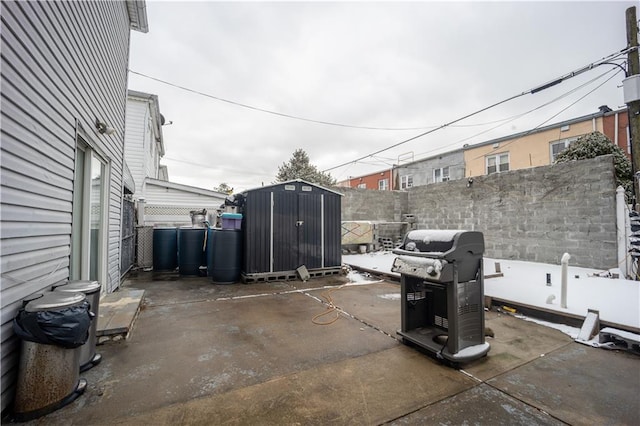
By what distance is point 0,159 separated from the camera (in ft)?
5.11

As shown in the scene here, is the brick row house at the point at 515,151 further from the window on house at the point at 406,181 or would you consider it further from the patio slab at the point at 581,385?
the patio slab at the point at 581,385

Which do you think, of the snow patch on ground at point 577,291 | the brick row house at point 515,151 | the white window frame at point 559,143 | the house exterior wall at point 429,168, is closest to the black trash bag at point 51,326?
the snow patch on ground at point 577,291

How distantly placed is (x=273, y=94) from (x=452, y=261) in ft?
27.9

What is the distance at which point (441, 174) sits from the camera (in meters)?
17.1

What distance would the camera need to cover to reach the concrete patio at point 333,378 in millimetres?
1765

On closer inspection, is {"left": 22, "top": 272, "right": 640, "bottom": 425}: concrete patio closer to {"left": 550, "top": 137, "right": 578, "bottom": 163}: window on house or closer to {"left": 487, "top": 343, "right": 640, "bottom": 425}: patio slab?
{"left": 487, "top": 343, "right": 640, "bottom": 425}: patio slab

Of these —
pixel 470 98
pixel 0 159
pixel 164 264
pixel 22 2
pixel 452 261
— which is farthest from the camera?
pixel 470 98

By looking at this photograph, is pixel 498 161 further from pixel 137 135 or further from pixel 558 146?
pixel 137 135

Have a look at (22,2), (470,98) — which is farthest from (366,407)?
(470,98)

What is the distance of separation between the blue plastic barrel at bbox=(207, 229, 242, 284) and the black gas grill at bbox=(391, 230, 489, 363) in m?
4.10

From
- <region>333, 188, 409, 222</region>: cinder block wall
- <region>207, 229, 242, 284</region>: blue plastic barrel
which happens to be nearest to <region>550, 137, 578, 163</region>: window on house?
<region>333, 188, 409, 222</region>: cinder block wall

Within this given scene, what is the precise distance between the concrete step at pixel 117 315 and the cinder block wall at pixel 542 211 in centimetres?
949

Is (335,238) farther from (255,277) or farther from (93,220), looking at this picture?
(93,220)

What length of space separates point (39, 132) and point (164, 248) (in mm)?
6047
